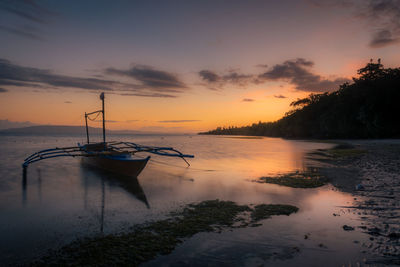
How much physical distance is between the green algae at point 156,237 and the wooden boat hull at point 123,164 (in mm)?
6030

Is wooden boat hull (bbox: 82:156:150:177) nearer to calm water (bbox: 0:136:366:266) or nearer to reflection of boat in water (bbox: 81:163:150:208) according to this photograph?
reflection of boat in water (bbox: 81:163:150:208)

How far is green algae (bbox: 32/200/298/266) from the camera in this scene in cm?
453

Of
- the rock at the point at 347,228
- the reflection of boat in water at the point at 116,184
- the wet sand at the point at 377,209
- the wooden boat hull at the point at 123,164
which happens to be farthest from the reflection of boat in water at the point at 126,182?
the wet sand at the point at 377,209

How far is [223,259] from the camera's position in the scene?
14.9ft

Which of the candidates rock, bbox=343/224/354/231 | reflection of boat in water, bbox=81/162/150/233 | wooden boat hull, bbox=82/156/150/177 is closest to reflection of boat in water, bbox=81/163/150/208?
reflection of boat in water, bbox=81/162/150/233

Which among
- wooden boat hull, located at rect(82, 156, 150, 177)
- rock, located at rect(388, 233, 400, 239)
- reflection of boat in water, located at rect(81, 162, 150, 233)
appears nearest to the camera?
rock, located at rect(388, 233, 400, 239)

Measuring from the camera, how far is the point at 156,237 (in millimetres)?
5449

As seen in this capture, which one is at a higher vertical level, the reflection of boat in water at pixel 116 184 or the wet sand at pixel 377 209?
the wet sand at pixel 377 209

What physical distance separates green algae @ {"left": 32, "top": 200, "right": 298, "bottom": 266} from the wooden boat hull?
6.03m

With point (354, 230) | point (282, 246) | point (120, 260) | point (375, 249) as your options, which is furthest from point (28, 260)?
point (354, 230)

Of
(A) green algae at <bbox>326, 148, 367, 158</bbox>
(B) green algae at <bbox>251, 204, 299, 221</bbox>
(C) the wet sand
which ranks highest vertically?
(A) green algae at <bbox>326, 148, 367, 158</bbox>

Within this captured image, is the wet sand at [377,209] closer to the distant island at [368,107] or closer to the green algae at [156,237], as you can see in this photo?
the green algae at [156,237]

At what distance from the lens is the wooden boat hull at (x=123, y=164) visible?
516 inches

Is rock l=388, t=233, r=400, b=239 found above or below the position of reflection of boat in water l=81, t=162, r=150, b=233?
above
